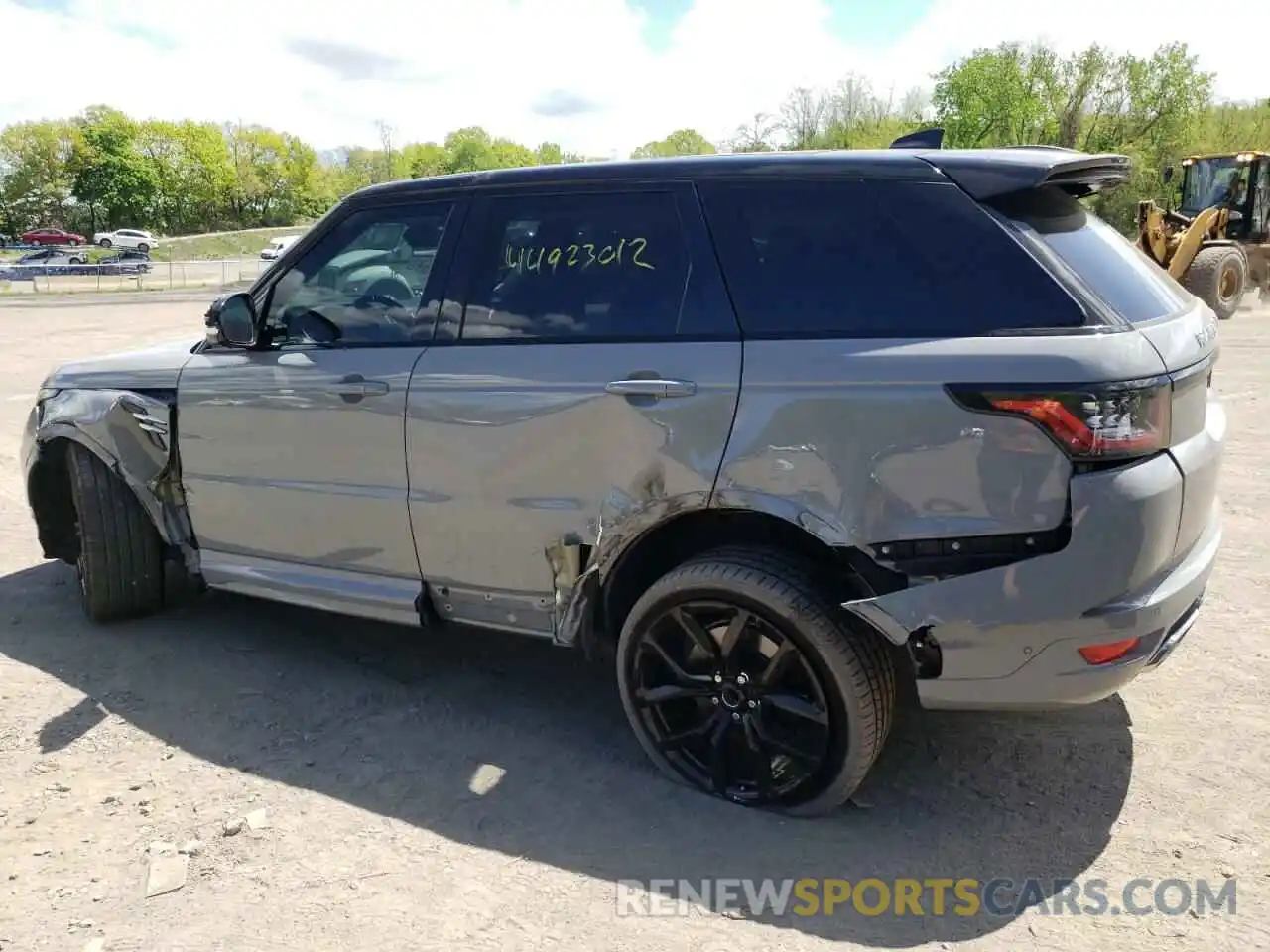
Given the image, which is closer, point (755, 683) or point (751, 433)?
point (751, 433)

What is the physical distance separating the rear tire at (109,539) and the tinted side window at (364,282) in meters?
1.25

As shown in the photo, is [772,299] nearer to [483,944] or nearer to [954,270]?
[954,270]

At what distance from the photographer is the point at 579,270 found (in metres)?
3.27

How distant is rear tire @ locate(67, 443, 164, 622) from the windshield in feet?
63.0

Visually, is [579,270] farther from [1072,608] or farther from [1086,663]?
[1086,663]

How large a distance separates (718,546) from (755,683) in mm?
452

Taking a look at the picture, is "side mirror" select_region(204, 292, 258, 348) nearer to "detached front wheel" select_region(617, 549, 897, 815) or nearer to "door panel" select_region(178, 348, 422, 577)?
"door panel" select_region(178, 348, 422, 577)

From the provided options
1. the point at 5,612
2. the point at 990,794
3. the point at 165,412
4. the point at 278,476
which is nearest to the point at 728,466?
the point at 990,794

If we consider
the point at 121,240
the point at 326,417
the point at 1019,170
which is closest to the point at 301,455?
the point at 326,417

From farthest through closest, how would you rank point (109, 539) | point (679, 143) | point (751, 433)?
point (679, 143), point (109, 539), point (751, 433)

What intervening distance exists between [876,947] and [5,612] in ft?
14.5

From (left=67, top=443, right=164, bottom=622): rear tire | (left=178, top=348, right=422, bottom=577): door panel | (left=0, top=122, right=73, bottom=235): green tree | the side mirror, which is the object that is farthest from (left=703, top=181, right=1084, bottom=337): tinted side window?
(left=0, top=122, right=73, bottom=235): green tree

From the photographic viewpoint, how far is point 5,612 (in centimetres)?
482

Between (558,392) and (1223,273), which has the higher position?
(558,392)
